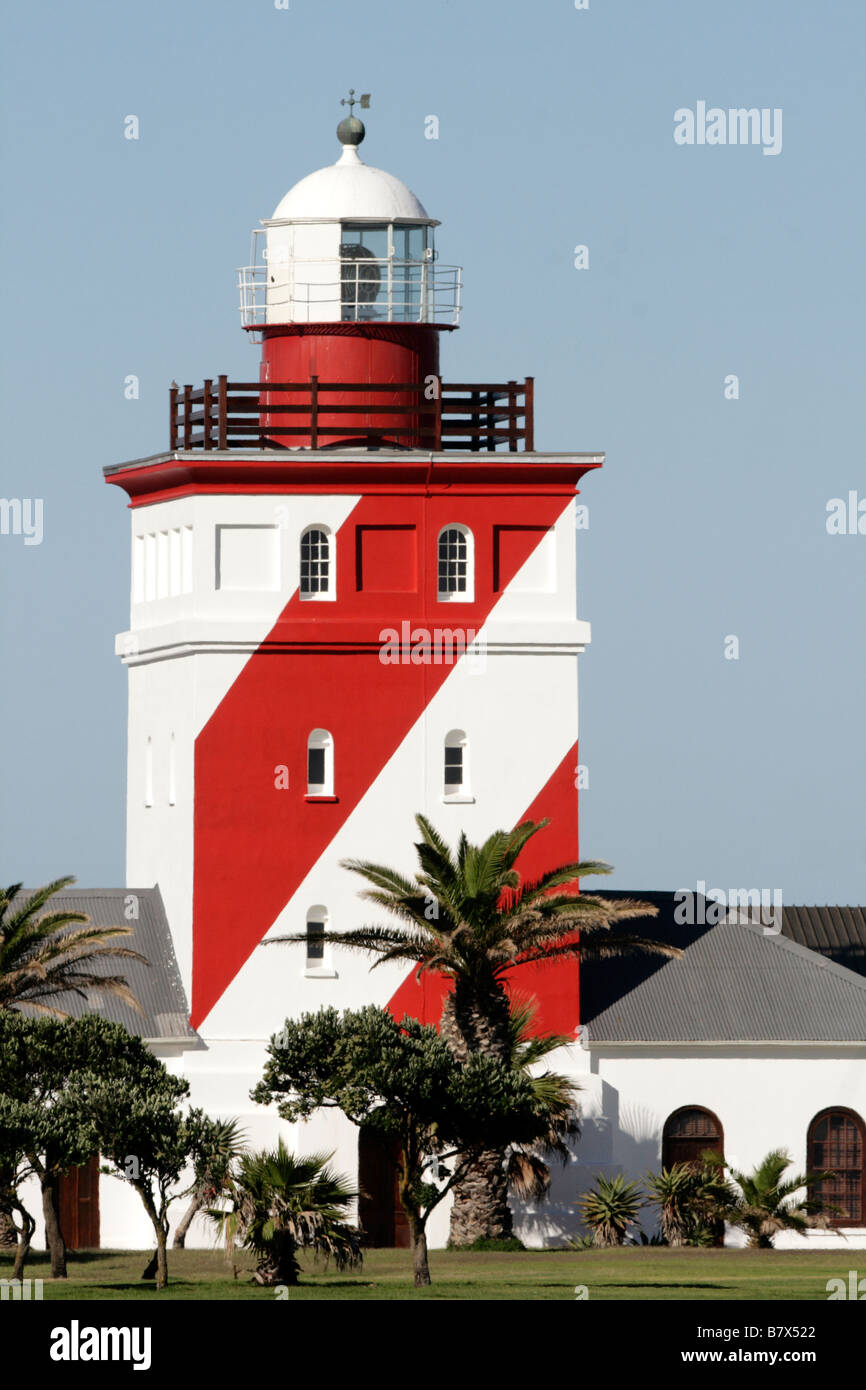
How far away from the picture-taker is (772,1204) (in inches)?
2000

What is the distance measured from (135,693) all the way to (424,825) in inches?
291

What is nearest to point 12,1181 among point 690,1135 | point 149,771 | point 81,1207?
point 81,1207

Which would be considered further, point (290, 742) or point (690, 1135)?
point (690, 1135)

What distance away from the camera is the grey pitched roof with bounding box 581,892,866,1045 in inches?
2058

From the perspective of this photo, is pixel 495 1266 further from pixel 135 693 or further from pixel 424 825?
pixel 135 693

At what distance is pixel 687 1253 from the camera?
48500 mm

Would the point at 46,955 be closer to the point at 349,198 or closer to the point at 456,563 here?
the point at 456,563

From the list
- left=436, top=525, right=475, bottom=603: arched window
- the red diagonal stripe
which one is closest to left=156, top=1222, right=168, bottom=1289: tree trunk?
the red diagonal stripe

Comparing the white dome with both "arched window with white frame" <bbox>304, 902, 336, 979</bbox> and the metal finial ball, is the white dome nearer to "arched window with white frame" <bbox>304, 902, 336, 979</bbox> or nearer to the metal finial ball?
the metal finial ball

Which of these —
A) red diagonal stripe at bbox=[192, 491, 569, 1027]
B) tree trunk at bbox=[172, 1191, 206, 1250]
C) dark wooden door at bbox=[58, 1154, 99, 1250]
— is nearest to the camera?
tree trunk at bbox=[172, 1191, 206, 1250]

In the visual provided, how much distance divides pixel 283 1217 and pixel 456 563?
13.8 meters

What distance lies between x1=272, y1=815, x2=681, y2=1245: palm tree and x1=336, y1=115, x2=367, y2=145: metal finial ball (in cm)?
1157

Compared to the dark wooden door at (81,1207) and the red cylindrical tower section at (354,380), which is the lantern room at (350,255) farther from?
the dark wooden door at (81,1207)
